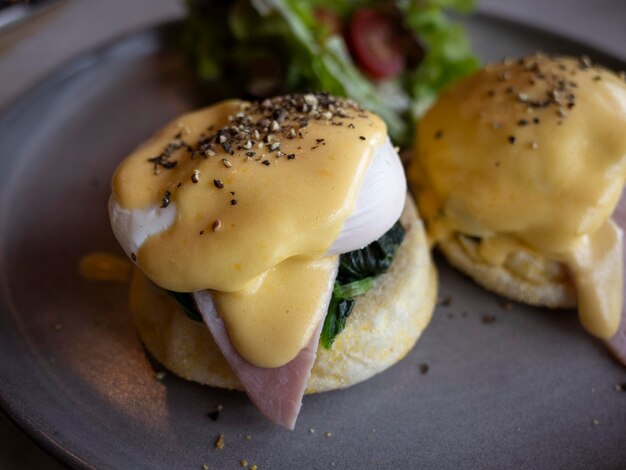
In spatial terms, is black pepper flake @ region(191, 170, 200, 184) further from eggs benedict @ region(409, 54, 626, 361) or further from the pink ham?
the pink ham

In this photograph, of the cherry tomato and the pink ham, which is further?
the cherry tomato

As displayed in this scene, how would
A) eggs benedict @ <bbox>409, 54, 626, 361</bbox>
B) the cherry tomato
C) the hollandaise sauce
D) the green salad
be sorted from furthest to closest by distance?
the cherry tomato < the green salad < eggs benedict @ <bbox>409, 54, 626, 361</bbox> < the hollandaise sauce

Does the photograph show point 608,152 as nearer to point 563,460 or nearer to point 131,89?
point 563,460

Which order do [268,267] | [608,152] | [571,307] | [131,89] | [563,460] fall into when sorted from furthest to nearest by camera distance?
[131,89] → [571,307] → [608,152] → [563,460] → [268,267]

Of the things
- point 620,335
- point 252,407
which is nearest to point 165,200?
point 252,407

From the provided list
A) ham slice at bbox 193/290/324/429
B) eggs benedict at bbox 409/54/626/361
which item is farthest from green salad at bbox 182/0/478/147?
ham slice at bbox 193/290/324/429

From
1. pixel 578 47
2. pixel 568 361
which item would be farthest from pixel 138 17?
pixel 568 361

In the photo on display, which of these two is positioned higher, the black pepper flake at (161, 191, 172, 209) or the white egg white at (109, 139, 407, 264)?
the black pepper flake at (161, 191, 172, 209)
